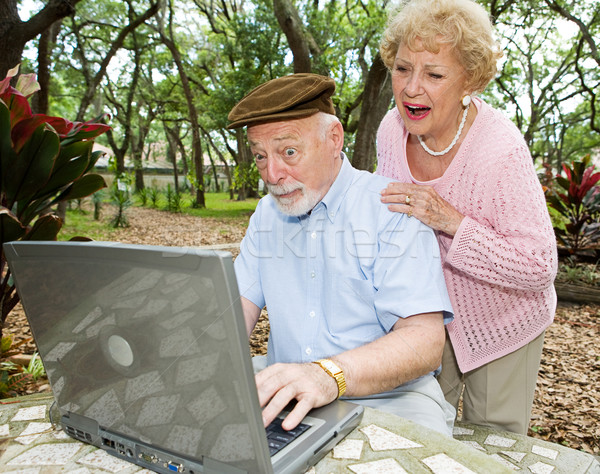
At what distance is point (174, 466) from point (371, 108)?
7.39 m

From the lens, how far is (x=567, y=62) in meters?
19.5

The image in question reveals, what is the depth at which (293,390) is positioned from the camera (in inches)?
44.4

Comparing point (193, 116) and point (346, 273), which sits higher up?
point (193, 116)

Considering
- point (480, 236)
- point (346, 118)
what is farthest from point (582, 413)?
point (346, 118)

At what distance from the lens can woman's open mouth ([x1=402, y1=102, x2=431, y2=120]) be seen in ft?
6.13

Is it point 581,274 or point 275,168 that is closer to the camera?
point 275,168

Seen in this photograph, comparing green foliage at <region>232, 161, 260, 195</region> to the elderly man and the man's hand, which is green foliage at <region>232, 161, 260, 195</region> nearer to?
the elderly man

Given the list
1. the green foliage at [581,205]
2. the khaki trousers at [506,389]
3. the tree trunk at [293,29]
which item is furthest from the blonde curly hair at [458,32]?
the tree trunk at [293,29]

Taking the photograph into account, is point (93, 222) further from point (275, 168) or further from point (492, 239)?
point (492, 239)

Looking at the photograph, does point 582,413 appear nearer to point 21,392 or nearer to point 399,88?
point 399,88

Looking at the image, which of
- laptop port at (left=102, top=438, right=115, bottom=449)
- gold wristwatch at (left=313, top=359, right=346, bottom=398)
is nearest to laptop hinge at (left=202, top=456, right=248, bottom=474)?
laptop port at (left=102, top=438, right=115, bottom=449)

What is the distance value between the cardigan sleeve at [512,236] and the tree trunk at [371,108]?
5.98m

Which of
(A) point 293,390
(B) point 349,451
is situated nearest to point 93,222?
(A) point 293,390

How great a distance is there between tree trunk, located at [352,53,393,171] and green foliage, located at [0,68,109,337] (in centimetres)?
582
